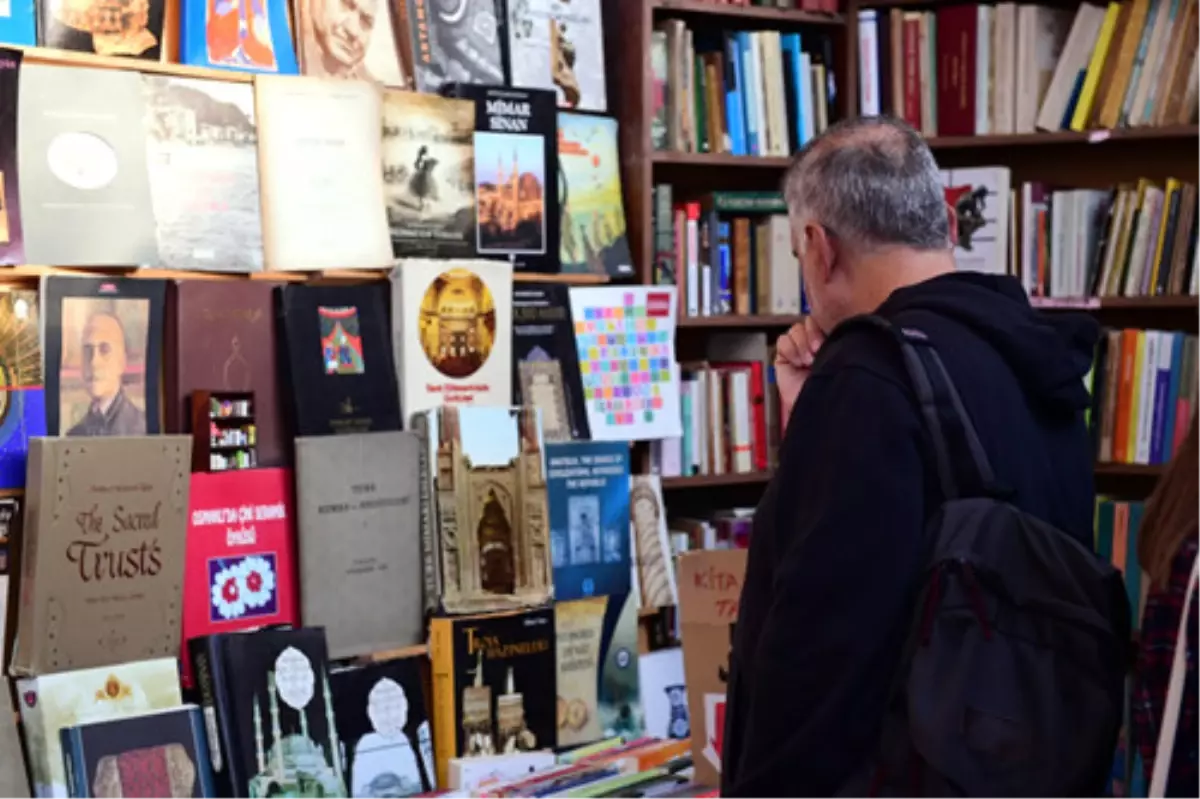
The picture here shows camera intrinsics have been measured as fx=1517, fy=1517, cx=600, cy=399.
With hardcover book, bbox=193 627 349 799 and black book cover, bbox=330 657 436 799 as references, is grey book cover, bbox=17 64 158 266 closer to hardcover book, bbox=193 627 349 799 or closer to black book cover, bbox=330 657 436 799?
hardcover book, bbox=193 627 349 799

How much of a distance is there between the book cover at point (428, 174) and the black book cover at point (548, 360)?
0.19m

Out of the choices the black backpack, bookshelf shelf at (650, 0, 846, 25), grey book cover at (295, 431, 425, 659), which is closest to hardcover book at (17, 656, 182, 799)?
grey book cover at (295, 431, 425, 659)

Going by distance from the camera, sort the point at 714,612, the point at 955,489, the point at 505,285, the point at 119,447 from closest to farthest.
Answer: the point at 955,489 → the point at 714,612 → the point at 119,447 → the point at 505,285

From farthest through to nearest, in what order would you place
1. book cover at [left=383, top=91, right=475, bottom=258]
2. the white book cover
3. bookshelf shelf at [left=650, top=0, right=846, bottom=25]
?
the white book cover, bookshelf shelf at [left=650, top=0, right=846, bottom=25], book cover at [left=383, top=91, right=475, bottom=258]

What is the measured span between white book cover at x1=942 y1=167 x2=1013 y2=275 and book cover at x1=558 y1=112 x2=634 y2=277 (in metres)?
0.84

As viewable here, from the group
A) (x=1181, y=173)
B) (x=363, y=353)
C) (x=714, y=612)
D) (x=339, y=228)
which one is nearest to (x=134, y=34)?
(x=339, y=228)

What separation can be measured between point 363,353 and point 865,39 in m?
1.58

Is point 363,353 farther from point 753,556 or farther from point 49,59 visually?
point 753,556

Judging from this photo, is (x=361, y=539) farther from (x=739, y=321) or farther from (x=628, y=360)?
(x=739, y=321)

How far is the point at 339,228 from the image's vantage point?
3154 mm

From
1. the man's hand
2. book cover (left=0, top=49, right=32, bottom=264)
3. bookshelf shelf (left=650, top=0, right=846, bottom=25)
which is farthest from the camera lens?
bookshelf shelf (left=650, top=0, right=846, bottom=25)

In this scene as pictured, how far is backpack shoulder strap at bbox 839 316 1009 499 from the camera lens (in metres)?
1.53

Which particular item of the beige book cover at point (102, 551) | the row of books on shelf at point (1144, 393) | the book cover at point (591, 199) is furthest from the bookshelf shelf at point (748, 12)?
the beige book cover at point (102, 551)

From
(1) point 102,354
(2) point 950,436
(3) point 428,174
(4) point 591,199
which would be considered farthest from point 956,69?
(2) point 950,436
